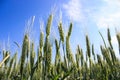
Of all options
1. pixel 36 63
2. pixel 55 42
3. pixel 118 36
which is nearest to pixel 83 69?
pixel 118 36

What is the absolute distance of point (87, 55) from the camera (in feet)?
19.4

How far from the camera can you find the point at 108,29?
22.2 feet

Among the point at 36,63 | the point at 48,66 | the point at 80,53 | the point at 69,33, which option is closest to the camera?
the point at 48,66

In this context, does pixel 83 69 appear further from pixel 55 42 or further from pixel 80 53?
pixel 55 42

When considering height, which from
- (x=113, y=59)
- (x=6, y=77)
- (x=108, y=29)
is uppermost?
(x=108, y=29)

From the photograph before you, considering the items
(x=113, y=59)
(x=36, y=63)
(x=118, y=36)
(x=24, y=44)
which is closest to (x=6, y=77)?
(x=36, y=63)

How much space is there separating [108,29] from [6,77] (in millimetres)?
3548

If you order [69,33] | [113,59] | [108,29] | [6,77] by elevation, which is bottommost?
[6,77]

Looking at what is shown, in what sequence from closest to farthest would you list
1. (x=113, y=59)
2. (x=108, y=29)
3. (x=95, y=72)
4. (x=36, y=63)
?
(x=36, y=63) < (x=113, y=59) < (x=108, y=29) < (x=95, y=72)

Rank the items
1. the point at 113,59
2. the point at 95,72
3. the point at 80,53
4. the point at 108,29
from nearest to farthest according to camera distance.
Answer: the point at 113,59
the point at 80,53
the point at 108,29
the point at 95,72

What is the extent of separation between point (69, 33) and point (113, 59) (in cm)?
173

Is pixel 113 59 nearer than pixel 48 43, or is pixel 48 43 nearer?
pixel 48 43

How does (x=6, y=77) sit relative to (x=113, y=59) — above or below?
below

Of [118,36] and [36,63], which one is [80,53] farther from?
[36,63]
